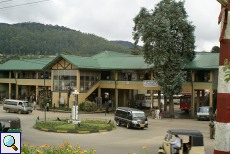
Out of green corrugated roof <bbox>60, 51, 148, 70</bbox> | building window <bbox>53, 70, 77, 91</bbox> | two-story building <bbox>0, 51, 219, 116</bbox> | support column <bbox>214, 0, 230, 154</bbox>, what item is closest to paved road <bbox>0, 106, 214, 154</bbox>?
two-story building <bbox>0, 51, 219, 116</bbox>

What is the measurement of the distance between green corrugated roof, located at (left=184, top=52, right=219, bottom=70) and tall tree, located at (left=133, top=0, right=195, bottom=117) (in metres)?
1.25

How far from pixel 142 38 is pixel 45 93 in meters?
23.6

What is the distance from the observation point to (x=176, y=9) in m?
44.0

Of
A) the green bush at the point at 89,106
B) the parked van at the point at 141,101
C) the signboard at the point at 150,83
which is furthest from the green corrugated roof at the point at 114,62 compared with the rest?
the parked van at the point at 141,101

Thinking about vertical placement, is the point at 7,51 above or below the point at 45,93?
above

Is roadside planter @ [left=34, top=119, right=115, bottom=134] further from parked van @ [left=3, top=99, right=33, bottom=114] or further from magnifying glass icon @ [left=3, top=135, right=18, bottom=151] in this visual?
magnifying glass icon @ [left=3, top=135, right=18, bottom=151]

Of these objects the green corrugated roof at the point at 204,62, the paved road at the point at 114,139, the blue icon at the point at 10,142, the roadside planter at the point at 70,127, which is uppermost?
the green corrugated roof at the point at 204,62

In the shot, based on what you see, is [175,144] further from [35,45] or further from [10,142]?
[35,45]

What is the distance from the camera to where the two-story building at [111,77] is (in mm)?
45344

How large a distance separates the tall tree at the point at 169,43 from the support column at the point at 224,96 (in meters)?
35.7

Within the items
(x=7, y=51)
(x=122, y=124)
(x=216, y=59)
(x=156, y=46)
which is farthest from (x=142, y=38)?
(x=7, y=51)

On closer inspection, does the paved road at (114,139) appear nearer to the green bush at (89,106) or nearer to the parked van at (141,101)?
the green bush at (89,106)

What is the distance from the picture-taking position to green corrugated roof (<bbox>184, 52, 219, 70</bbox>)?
144 feet

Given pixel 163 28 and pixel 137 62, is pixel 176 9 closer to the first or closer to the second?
pixel 163 28
